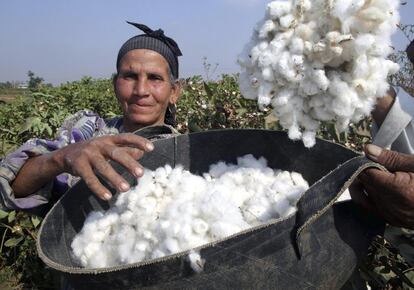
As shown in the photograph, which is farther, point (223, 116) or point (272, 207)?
point (223, 116)

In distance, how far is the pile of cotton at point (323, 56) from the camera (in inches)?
43.7

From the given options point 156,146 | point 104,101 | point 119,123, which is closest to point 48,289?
point 119,123

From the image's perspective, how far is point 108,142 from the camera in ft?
4.09

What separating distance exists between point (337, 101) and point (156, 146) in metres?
0.70

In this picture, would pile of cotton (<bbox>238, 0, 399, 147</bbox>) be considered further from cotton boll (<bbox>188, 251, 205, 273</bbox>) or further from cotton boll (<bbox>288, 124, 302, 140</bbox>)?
cotton boll (<bbox>188, 251, 205, 273</bbox>)

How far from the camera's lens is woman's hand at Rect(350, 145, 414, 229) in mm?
1061

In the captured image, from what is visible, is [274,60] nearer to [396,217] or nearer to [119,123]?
[396,217]

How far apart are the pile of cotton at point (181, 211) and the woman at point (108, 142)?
170 mm

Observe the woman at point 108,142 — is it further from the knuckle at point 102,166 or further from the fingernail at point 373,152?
the fingernail at point 373,152

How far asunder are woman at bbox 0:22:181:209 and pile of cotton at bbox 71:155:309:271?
0.56 ft

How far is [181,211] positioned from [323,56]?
22.3 inches

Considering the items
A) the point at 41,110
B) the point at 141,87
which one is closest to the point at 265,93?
the point at 141,87

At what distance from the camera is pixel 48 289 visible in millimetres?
3404

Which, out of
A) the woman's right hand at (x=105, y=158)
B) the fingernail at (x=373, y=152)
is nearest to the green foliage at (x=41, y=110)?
the woman's right hand at (x=105, y=158)
